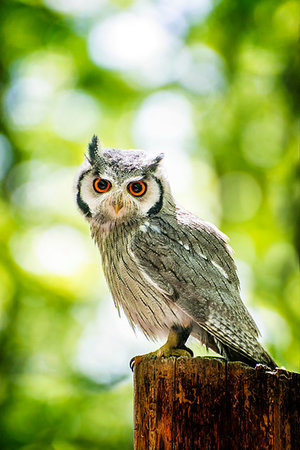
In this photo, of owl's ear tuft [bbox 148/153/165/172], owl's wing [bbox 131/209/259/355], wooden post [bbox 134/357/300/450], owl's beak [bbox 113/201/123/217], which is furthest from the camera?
owl's ear tuft [bbox 148/153/165/172]

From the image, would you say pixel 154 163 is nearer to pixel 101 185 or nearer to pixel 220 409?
pixel 101 185

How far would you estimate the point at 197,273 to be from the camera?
9.53ft

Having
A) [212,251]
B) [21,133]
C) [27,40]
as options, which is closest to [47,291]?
[21,133]

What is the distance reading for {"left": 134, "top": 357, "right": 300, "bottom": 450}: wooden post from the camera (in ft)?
6.11

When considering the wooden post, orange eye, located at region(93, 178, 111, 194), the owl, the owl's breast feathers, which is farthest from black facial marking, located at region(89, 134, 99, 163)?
the wooden post

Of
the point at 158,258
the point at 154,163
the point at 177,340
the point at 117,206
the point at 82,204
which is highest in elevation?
the point at 154,163

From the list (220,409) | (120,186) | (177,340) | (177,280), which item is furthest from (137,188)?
(220,409)

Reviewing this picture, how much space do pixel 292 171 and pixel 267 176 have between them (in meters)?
0.87

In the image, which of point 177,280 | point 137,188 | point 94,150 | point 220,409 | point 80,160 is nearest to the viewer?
point 220,409

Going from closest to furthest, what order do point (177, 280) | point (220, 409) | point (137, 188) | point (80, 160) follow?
point (220, 409)
point (177, 280)
point (137, 188)
point (80, 160)

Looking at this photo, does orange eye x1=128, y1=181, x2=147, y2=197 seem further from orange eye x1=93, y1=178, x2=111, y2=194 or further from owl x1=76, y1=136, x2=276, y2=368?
orange eye x1=93, y1=178, x2=111, y2=194

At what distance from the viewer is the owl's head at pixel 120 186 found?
295cm

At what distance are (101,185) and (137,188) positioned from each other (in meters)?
A: 0.22

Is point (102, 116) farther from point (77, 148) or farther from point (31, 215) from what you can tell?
point (31, 215)
